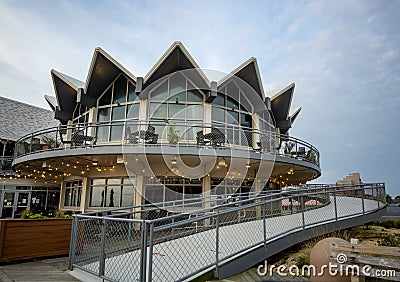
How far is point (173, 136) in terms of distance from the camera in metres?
Result: 11.6

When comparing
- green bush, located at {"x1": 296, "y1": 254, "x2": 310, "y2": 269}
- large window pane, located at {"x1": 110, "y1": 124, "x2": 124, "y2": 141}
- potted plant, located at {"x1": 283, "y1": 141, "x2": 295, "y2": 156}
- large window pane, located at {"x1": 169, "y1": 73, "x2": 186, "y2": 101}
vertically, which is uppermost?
large window pane, located at {"x1": 169, "y1": 73, "x2": 186, "y2": 101}

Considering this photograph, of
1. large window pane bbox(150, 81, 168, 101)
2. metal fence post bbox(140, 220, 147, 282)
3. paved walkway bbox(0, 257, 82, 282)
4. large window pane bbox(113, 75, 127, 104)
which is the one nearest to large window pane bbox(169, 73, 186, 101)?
large window pane bbox(150, 81, 168, 101)

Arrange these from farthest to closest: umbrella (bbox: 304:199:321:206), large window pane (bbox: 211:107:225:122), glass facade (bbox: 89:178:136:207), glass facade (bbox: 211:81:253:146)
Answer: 1. large window pane (bbox: 211:107:225:122)
2. glass facade (bbox: 211:81:253:146)
3. glass facade (bbox: 89:178:136:207)
4. umbrella (bbox: 304:199:321:206)

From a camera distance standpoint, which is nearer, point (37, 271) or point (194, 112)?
point (37, 271)

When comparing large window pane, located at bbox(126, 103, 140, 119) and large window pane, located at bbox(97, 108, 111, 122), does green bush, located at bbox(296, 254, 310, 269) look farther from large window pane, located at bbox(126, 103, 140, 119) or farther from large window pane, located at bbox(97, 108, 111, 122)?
large window pane, located at bbox(97, 108, 111, 122)

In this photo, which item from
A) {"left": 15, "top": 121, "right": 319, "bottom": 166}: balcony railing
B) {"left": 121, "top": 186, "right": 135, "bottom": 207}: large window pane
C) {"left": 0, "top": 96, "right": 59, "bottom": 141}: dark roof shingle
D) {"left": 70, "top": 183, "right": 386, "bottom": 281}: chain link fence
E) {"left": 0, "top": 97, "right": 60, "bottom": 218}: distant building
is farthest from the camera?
{"left": 0, "top": 96, "right": 59, "bottom": 141}: dark roof shingle

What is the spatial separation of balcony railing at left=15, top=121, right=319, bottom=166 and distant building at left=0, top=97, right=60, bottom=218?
7.28 m

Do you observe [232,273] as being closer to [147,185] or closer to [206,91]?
[147,185]

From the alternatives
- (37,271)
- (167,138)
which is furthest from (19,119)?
(37,271)

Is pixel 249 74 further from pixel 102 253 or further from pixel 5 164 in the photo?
pixel 5 164

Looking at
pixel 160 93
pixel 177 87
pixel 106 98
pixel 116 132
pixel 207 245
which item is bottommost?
pixel 207 245

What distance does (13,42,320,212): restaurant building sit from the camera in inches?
453

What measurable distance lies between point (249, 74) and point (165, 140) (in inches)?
236

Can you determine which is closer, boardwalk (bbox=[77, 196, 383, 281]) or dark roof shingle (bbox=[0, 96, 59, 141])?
boardwalk (bbox=[77, 196, 383, 281])
